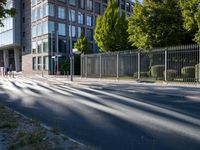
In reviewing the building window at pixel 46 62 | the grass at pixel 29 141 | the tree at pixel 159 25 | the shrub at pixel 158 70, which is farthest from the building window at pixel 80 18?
the grass at pixel 29 141

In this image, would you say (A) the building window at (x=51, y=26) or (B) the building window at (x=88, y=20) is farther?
(B) the building window at (x=88, y=20)

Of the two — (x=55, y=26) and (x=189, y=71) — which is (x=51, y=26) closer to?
(x=55, y=26)

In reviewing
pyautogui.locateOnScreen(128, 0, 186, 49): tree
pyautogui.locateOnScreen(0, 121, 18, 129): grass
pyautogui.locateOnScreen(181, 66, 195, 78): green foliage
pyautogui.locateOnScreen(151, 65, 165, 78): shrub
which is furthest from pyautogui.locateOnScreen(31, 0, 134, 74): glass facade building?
pyautogui.locateOnScreen(0, 121, 18, 129): grass

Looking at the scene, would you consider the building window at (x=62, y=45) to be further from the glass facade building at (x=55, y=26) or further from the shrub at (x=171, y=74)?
the shrub at (x=171, y=74)

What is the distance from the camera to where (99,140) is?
6320 millimetres

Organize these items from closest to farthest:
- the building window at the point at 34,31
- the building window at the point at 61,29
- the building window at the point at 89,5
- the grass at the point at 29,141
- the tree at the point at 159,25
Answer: the grass at the point at 29,141
the tree at the point at 159,25
the building window at the point at 61,29
the building window at the point at 34,31
the building window at the point at 89,5

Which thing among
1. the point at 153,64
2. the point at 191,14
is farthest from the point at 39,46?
the point at 191,14

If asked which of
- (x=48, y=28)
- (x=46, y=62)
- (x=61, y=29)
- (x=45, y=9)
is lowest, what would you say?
(x=46, y=62)

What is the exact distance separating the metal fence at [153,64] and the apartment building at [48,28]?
19.4 m

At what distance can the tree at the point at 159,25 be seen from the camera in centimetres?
2591

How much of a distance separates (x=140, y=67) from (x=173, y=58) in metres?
3.50

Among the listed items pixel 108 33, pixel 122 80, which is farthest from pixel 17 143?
pixel 108 33

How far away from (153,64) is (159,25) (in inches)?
174

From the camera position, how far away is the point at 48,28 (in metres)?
52.5
